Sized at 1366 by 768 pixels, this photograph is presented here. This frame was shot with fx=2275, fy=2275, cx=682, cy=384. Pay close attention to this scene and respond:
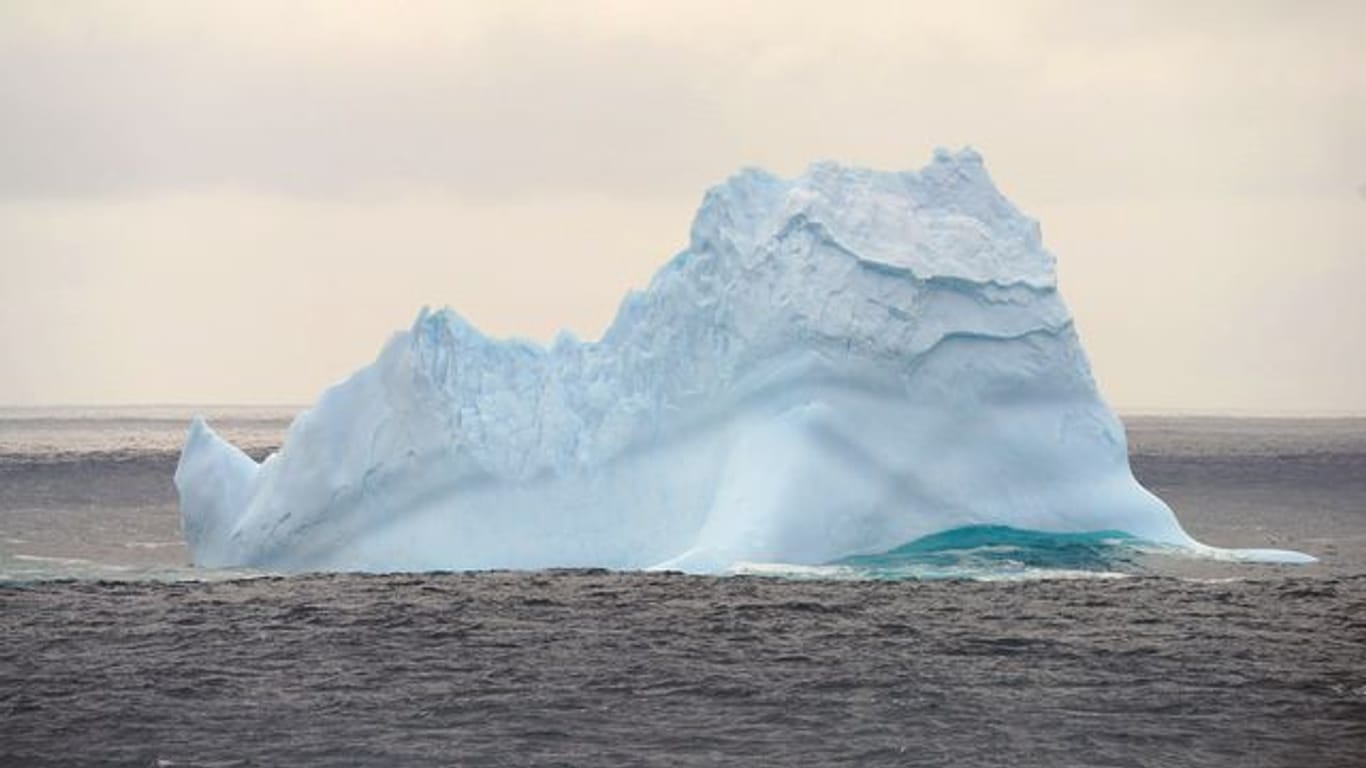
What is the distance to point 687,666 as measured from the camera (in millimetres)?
21781

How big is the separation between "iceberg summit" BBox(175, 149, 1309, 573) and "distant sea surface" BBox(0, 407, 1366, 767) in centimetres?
79

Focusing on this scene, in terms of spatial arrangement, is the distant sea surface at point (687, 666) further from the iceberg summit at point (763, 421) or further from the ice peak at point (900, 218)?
the ice peak at point (900, 218)

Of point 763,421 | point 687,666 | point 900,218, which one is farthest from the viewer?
point 900,218

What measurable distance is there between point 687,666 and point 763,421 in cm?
656

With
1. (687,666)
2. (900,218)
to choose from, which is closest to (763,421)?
(900,218)

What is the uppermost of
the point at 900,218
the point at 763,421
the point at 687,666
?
the point at 900,218

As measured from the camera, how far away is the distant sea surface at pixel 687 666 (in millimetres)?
17828

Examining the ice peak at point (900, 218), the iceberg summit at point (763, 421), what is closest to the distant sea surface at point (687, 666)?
the iceberg summit at point (763, 421)

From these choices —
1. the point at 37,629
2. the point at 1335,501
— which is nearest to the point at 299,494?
the point at 37,629

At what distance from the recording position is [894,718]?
747 inches

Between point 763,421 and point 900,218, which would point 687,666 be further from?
point 900,218

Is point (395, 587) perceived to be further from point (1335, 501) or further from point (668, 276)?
point (1335, 501)

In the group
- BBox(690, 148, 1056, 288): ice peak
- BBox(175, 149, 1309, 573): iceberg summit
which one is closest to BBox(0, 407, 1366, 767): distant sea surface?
BBox(175, 149, 1309, 573): iceberg summit

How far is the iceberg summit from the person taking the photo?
2778cm
